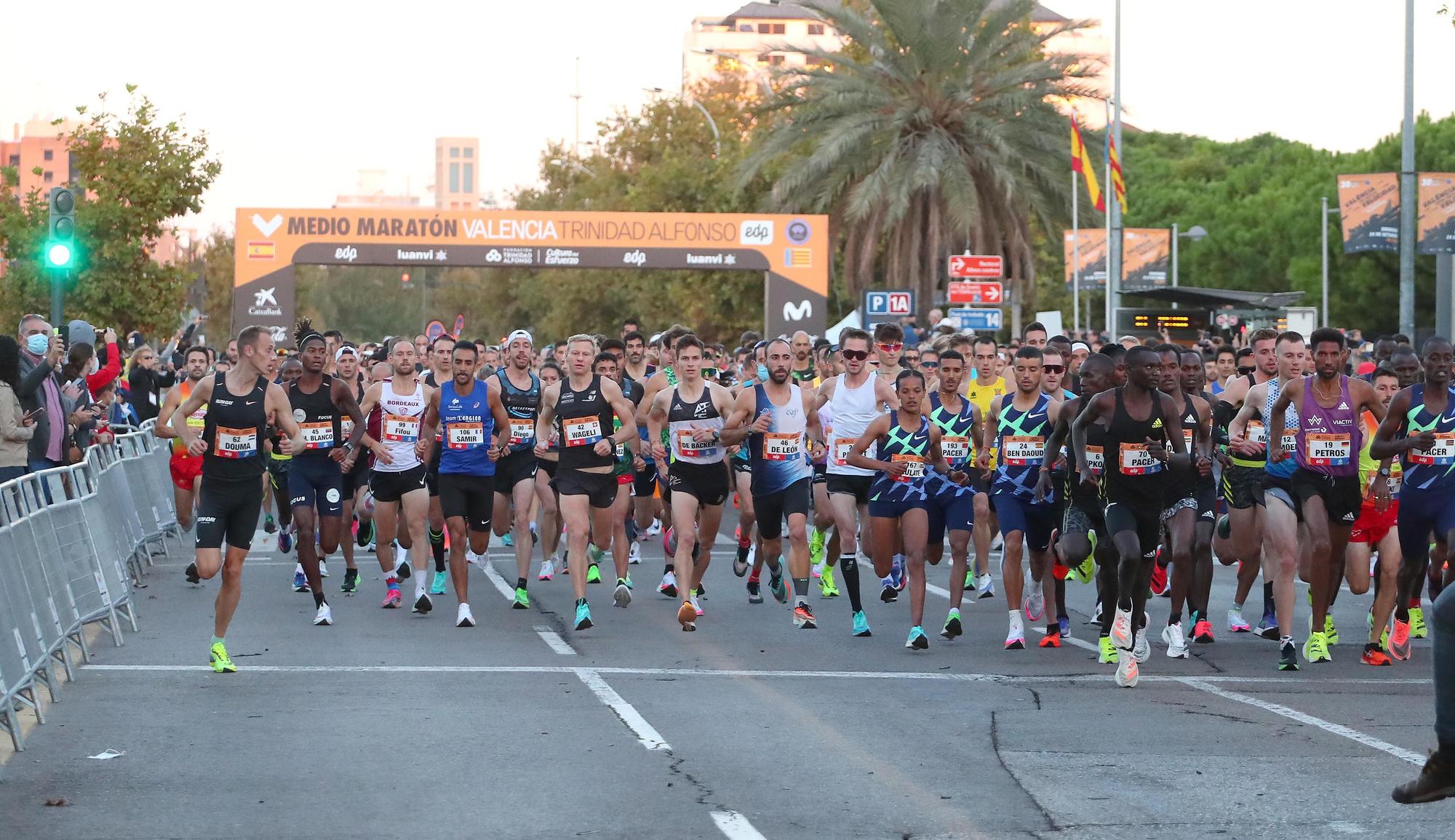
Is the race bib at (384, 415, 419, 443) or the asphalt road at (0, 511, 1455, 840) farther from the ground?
the race bib at (384, 415, 419, 443)

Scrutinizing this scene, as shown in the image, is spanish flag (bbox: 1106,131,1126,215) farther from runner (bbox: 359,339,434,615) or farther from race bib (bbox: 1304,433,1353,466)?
race bib (bbox: 1304,433,1353,466)

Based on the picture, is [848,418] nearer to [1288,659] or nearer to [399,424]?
[399,424]

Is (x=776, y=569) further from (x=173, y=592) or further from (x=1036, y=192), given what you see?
(x=1036, y=192)

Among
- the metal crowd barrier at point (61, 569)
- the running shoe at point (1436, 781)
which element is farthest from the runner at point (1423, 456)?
the metal crowd barrier at point (61, 569)

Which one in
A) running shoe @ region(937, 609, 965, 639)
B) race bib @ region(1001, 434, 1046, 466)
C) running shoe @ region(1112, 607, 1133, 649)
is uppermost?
race bib @ region(1001, 434, 1046, 466)

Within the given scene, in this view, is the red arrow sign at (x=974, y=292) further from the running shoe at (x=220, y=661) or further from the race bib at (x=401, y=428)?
the running shoe at (x=220, y=661)

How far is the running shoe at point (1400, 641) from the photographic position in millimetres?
11641

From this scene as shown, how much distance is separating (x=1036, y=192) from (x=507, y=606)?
23977mm

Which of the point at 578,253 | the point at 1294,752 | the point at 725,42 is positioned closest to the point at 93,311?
the point at 578,253

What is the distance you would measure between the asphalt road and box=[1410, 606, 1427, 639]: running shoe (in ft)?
0.33

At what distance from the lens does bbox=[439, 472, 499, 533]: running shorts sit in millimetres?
14117

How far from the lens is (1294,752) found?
857 centimetres

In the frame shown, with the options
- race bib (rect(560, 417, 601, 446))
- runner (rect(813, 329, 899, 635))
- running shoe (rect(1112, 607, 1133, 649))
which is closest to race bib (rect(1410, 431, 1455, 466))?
running shoe (rect(1112, 607, 1133, 649))

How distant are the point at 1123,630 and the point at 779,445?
3.42m
